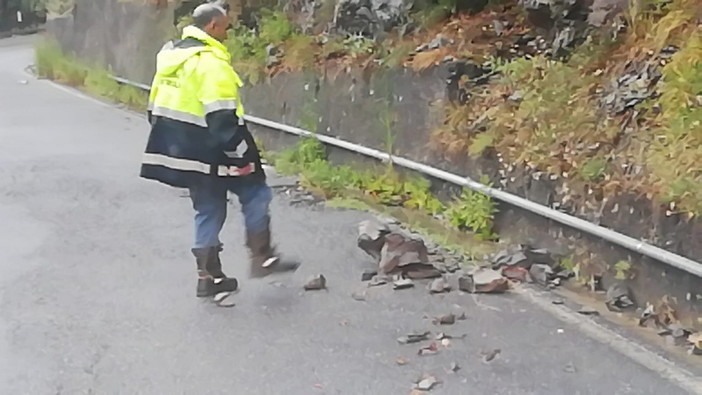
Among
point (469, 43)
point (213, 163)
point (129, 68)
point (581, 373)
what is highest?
point (469, 43)

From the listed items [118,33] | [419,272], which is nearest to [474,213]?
[419,272]

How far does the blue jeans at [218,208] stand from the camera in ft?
22.2

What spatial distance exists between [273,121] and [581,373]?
7.54 m

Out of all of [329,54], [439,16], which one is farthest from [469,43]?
[329,54]

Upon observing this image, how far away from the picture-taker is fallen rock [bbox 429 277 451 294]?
262 inches

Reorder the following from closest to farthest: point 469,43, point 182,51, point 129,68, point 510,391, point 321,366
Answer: point 510,391 → point 321,366 → point 182,51 → point 469,43 → point 129,68

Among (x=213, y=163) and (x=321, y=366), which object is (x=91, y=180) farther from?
(x=321, y=366)

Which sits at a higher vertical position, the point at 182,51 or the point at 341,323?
the point at 182,51

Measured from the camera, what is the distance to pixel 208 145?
6543 millimetres

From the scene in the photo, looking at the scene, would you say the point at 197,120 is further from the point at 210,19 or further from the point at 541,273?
the point at 541,273

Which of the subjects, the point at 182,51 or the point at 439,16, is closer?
the point at 182,51

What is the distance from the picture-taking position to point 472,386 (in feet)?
16.8

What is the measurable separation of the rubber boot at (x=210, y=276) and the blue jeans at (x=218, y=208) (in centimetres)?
5

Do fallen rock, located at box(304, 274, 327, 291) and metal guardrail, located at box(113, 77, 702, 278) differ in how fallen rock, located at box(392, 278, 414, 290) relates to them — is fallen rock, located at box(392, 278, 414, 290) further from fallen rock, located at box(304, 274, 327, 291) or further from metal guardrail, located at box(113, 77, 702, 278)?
metal guardrail, located at box(113, 77, 702, 278)
